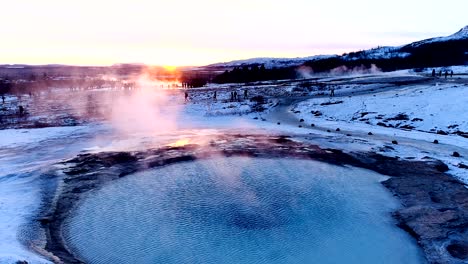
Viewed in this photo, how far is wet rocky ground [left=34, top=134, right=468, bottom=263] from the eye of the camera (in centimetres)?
945

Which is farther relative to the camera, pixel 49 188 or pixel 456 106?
pixel 456 106

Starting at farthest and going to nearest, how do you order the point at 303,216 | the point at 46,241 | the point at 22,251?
the point at 303,216 → the point at 46,241 → the point at 22,251

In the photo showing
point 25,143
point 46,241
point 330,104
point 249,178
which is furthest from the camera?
point 330,104

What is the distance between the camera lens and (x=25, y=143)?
2022 cm

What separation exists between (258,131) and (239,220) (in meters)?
13.9

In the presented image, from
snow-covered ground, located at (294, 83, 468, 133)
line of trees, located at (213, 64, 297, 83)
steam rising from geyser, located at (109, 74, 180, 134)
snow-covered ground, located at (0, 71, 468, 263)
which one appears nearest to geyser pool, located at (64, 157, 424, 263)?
snow-covered ground, located at (0, 71, 468, 263)

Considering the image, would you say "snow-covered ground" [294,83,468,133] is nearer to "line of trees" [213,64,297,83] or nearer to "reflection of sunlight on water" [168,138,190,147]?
"reflection of sunlight on water" [168,138,190,147]

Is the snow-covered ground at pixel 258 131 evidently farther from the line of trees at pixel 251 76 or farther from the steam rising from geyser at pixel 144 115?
the line of trees at pixel 251 76

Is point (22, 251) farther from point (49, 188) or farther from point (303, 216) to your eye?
point (303, 216)

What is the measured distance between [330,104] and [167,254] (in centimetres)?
2835

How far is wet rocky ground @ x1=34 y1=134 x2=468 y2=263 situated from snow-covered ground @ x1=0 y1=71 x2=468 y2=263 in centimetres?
71

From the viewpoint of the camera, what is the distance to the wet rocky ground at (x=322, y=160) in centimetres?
945

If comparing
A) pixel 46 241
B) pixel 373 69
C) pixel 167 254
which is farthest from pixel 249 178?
pixel 373 69

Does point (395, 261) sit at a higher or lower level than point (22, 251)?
lower
